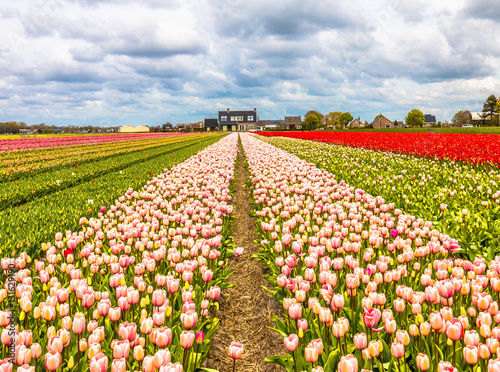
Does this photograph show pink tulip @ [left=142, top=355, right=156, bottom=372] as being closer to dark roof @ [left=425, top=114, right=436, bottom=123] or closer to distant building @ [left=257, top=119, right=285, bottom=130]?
distant building @ [left=257, top=119, right=285, bottom=130]

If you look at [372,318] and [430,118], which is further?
[430,118]

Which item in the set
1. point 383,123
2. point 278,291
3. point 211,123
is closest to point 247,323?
point 278,291

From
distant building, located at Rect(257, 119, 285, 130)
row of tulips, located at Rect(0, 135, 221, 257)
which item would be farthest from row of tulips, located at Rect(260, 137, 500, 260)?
distant building, located at Rect(257, 119, 285, 130)

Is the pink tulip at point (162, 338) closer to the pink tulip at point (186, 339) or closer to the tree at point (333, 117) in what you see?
the pink tulip at point (186, 339)

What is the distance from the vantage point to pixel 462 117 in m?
143

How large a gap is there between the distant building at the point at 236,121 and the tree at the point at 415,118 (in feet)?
202

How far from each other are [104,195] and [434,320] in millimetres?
8210

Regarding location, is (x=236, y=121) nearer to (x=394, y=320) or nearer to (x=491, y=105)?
(x=491, y=105)

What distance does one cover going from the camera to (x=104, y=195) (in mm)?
8430

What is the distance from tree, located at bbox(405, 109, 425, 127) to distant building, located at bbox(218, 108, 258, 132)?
202 feet

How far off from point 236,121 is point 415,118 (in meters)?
71.7

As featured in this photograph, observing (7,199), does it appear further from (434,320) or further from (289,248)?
(434,320)

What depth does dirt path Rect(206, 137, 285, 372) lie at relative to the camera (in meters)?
3.28

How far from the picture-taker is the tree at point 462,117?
139625 mm
